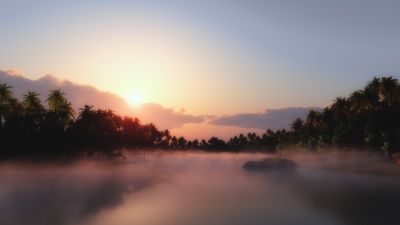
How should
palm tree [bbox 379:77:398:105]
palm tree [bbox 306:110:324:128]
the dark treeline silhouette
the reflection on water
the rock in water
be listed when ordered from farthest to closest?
palm tree [bbox 306:110:324:128] < palm tree [bbox 379:77:398:105] < the rock in water < the dark treeline silhouette < the reflection on water

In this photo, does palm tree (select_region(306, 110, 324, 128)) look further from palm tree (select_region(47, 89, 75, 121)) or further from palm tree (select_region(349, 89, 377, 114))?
palm tree (select_region(47, 89, 75, 121))


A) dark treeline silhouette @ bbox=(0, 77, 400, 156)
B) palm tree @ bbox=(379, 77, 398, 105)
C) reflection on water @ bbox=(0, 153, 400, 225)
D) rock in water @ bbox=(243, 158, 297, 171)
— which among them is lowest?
reflection on water @ bbox=(0, 153, 400, 225)

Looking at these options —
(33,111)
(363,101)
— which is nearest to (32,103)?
(33,111)

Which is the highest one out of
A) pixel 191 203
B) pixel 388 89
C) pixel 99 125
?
pixel 388 89

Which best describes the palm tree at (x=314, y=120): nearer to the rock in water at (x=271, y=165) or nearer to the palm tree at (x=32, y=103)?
the rock in water at (x=271, y=165)

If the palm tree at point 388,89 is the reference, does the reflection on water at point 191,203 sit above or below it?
below

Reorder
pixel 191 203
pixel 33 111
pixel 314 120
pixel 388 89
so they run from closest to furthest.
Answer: pixel 191 203 < pixel 33 111 < pixel 388 89 < pixel 314 120

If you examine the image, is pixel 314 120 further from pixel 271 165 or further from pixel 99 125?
pixel 99 125

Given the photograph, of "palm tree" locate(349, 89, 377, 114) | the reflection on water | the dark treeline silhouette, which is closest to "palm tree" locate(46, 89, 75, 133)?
the dark treeline silhouette

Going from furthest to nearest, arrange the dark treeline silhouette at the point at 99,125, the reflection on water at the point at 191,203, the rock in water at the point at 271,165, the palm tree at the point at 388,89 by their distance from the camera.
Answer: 1. the palm tree at the point at 388,89
2. the rock in water at the point at 271,165
3. the dark treeline silhouette at the point at 99,125
4. the reflection on water at the point at 191,203

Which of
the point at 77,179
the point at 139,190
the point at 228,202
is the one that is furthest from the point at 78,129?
the point at 228,202

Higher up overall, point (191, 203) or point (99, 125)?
point (99, 125)

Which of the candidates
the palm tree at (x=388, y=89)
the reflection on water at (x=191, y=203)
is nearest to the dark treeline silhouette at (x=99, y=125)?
the palm tree at (x=388, y=89)

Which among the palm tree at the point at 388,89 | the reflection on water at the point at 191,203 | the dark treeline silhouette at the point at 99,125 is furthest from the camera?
the palm tree at the point at 388,89
